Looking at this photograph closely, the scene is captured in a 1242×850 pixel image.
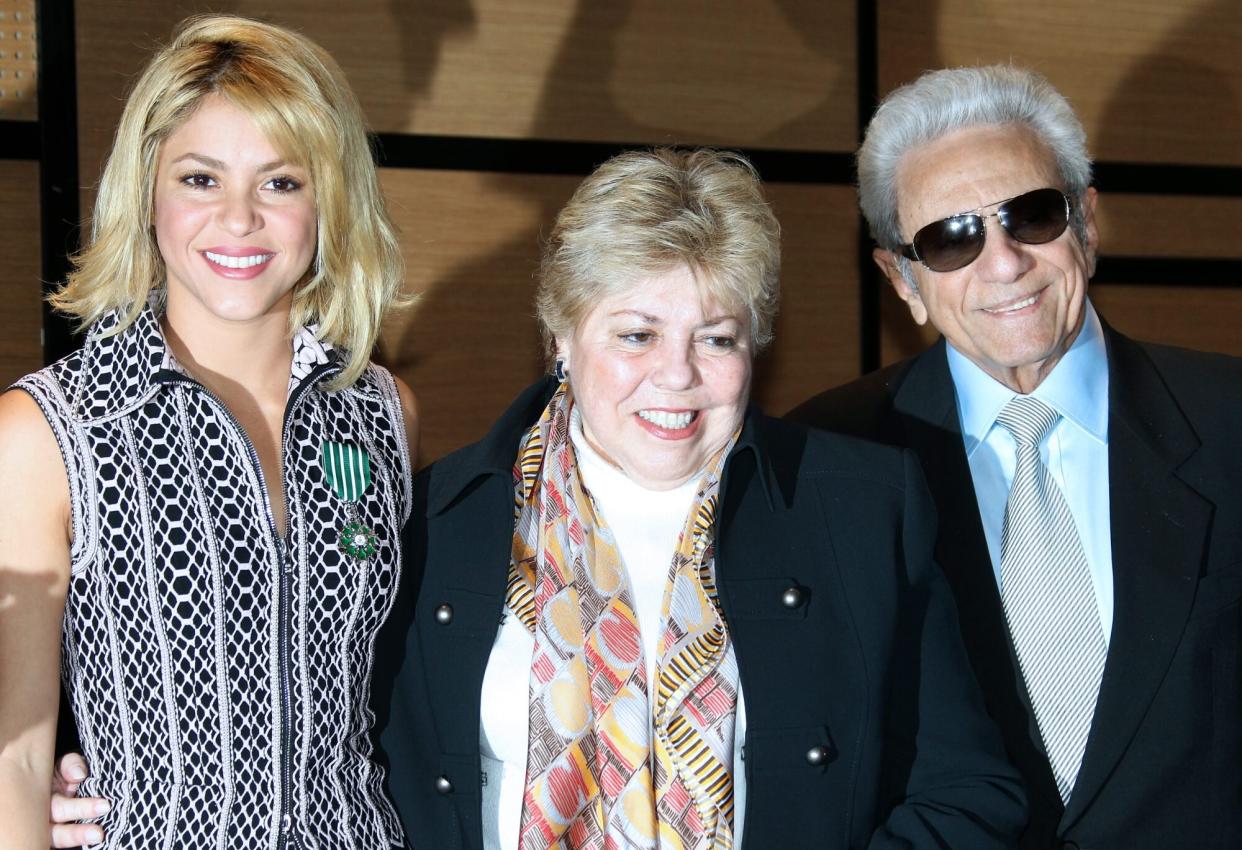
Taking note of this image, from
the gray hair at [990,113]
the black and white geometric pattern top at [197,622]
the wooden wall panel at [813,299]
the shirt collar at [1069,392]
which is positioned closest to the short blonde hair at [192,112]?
the black and white geometric pattern top at [197,622]

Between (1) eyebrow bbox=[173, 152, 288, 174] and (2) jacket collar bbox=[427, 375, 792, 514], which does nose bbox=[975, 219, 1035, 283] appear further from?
(1) eyebrow bbox=[173, 152, 288, 174]

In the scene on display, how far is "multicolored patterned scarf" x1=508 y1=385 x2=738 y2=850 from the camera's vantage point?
6.92 ft

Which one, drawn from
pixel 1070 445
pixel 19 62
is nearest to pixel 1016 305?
pixel 1070 445

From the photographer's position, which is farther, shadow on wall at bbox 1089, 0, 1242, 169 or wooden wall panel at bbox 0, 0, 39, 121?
shadow on wall at bbox 1089, 0, 1242, 169

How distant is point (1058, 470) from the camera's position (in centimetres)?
242

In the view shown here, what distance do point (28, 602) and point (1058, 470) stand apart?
1659 millimetres

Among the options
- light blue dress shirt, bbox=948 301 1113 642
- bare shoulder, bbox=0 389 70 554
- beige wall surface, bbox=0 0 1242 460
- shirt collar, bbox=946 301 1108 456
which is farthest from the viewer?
beige wall surface, bbox=0 0 1242 460

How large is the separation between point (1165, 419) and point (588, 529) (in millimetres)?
1011

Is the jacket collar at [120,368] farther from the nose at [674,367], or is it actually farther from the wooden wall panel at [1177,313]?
the wooden wall panel at [1177,313]

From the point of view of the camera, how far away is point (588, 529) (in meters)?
2.27

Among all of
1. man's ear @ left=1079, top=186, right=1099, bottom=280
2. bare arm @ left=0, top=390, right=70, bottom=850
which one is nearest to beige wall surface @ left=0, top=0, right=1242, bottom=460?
man's ear @ left=1079, top=186, right=1099, bottom=280

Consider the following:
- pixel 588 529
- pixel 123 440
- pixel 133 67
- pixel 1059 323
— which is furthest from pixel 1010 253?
pixel 133 67

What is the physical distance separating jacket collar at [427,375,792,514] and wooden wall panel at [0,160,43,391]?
5.07 feet

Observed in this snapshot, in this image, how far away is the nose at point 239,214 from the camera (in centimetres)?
214
